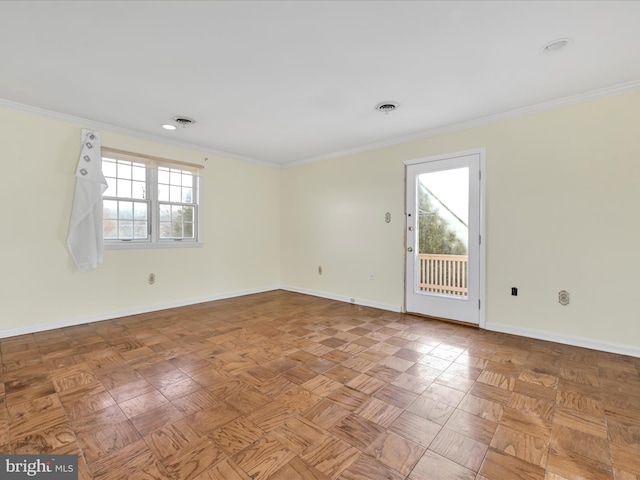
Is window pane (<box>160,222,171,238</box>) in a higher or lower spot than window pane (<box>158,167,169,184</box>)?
lower

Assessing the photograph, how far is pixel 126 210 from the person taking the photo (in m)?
4.07

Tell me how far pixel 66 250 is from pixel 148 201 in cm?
115

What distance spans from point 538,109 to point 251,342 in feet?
12.8

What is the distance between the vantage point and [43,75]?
102 inches

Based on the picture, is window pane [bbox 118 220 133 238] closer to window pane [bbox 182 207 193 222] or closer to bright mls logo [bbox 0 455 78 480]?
window pane [bbox 182 207 193 222]

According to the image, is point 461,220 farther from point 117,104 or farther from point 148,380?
point 117,104

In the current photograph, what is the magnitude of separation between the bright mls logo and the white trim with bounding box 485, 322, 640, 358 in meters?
3.77

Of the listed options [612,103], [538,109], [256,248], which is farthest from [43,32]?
[612,103]

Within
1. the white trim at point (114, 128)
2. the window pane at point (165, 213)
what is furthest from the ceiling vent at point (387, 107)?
the window pane at point (165, 213)

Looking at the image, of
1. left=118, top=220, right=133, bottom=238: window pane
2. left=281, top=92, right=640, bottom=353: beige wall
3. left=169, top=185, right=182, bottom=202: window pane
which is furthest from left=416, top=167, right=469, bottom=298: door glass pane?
left=118, top=220, right=133, bottom=238: window pane

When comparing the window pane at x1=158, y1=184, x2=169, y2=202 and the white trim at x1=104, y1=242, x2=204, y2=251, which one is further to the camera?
the window pane at x1=158, y1=184, x2=169, y2=202

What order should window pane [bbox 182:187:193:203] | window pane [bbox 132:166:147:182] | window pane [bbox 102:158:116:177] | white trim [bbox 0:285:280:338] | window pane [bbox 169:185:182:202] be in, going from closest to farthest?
white trim [bbox 0:285:280:338] < window pane [bbox 102:158:116:177] < window pane [bbox 132:166:147:182] < window pane [bbox 169:185:182:202] < window pane [bbox 182:187:193:203]

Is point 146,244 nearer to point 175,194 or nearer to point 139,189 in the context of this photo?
point 139,189

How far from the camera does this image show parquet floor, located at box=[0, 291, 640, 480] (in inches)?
56.7
